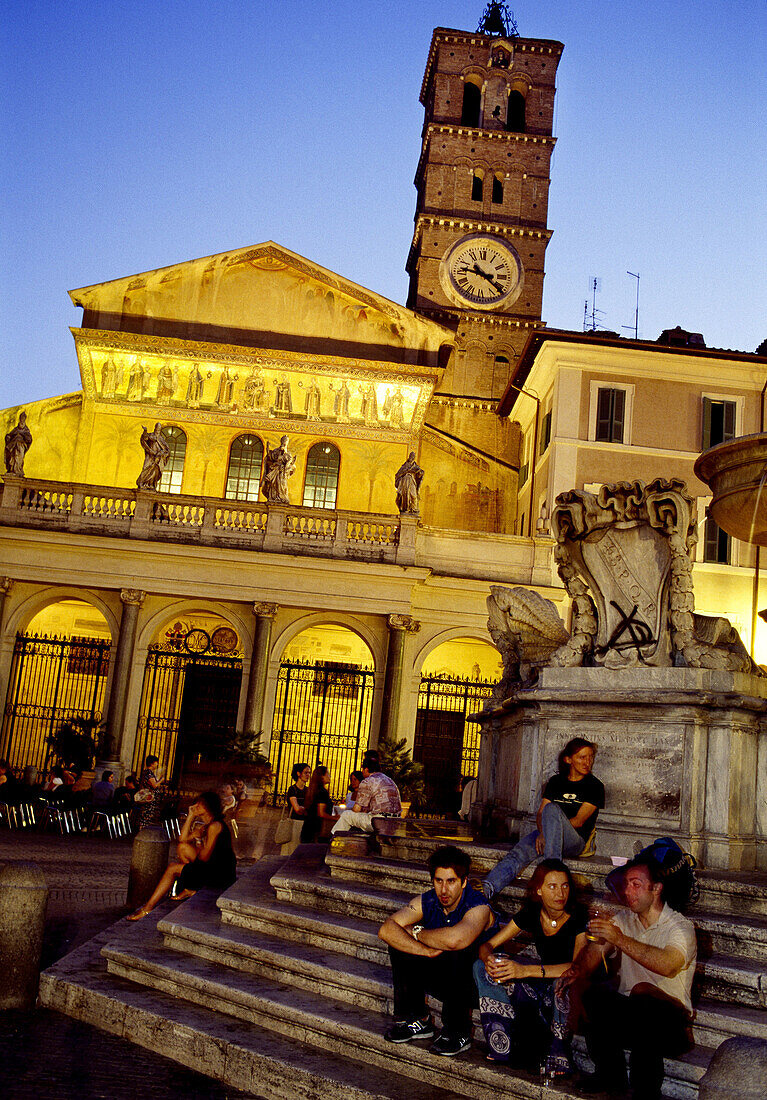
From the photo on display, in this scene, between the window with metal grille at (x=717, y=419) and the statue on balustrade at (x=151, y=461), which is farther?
the window with metal grille at (x=717, y=419)

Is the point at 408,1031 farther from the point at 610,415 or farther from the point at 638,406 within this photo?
the point at 638,406

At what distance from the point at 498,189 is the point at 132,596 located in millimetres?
26743

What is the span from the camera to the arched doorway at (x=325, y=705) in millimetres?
25047

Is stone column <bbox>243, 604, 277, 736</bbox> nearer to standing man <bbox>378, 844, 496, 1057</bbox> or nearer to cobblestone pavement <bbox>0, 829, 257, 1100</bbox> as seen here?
cobblestone pavement <bbox>0, 829, 257, 1100</bbox>

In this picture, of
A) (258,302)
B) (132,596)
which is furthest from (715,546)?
(258,302)

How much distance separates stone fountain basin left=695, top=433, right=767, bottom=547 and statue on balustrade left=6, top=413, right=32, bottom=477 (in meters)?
19.7

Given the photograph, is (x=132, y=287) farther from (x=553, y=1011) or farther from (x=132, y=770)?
(x=553, y=1011)

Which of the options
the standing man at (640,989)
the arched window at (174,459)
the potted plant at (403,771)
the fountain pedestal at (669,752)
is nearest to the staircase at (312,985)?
the standing man at (640,989)

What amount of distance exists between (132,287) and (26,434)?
24.2 ft

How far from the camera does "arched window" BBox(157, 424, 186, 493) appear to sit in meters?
30.5

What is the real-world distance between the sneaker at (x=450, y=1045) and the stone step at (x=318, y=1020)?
0.03 m

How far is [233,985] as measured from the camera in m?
6.06

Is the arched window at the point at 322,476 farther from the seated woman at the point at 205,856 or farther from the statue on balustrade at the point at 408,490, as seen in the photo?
the seated woman at the point at 205,856

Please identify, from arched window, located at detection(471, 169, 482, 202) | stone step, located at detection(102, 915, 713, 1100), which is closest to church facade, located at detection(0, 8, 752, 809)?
arched window, located at detection(471, 169, 482, 202)
